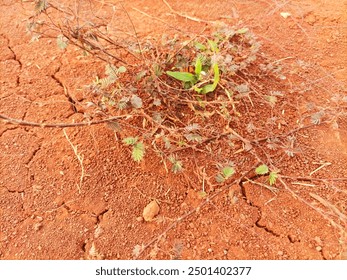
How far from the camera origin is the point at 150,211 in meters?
1.61

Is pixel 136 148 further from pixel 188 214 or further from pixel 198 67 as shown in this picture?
pixel 198 67

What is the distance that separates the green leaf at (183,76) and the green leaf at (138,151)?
38cm

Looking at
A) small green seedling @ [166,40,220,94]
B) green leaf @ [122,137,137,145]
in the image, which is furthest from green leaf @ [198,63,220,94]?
green leaf @ [122,137,137,145]

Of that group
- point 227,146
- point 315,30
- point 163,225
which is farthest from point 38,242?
point 315,30

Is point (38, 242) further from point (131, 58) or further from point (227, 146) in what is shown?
point (131, 58)

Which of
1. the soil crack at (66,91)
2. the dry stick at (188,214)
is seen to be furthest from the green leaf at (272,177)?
the soil crack at (66,91)

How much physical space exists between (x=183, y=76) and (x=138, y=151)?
45 centimetres

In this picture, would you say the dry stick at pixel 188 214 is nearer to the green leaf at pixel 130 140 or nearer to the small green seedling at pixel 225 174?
the small green seedling at pixel 225 174

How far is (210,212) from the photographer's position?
163 cm

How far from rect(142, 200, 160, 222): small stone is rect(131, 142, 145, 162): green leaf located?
20 centimetres

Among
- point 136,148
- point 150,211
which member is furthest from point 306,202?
point 136,148

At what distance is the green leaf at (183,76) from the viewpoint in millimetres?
1840

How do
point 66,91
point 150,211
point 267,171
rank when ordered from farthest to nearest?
point 66,91
point 267,171
point 150,211

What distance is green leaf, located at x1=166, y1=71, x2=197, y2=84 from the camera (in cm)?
184
